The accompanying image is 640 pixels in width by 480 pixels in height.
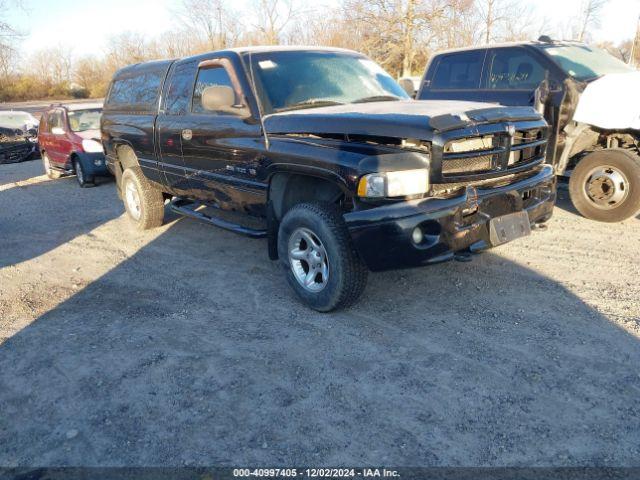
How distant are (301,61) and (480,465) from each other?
3613 mm

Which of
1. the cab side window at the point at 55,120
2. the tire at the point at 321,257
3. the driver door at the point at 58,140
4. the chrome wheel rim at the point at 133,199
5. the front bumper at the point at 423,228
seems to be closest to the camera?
the front bumper at the point at 423,228

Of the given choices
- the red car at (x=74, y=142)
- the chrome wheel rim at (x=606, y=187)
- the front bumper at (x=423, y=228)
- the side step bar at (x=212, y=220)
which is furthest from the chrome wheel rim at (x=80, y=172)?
the chrome wheel rim at (x=606, y=187)

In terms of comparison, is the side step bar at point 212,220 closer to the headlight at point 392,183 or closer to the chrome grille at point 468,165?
the headlight at point 392,183

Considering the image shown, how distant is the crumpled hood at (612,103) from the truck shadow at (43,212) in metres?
6.29

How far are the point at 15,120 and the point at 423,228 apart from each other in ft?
57.9

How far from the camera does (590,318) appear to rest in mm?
3660

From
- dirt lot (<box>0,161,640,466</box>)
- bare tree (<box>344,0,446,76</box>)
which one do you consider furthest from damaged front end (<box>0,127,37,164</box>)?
bare tree (<box>344,0,446,76</box>)

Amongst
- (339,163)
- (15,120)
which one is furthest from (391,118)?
(15,120)

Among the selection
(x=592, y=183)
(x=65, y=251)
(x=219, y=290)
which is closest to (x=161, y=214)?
(x=65, y=251)

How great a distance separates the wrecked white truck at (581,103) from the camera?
5520 millimetres

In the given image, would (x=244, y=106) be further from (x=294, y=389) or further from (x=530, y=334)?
(x=530, y=334)

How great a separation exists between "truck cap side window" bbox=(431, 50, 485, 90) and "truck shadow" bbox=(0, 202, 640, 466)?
11.7 feet

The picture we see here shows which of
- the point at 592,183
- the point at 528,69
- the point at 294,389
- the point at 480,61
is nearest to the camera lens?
the point at 294,389

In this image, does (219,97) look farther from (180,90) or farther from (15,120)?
(15,120)
